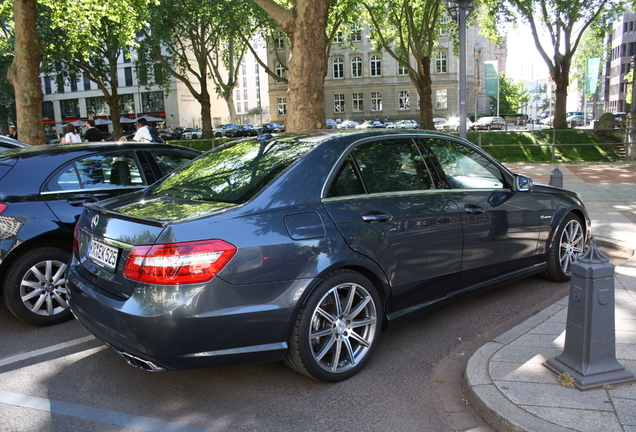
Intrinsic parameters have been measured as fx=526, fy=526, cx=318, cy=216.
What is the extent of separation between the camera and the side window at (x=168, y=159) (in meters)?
5.77

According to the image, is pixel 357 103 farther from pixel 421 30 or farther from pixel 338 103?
pixel 421 30

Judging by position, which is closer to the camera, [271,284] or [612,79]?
[271,284]

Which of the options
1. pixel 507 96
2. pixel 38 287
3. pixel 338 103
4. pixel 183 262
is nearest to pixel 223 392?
pixel 183 262

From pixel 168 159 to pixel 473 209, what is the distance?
340 cm

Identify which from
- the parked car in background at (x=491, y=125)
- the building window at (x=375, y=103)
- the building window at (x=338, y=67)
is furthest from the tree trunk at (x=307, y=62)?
the building window at (x=338, y=67)

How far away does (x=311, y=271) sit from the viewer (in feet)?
10.7

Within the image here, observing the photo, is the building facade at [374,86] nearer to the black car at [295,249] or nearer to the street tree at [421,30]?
the street tree at [421,30]

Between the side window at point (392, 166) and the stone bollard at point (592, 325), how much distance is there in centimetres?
135

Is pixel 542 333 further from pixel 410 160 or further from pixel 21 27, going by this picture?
pixel 21 27

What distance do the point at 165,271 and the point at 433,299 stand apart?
217 centimetres

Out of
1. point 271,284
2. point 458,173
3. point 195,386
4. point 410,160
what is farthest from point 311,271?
point 458,173

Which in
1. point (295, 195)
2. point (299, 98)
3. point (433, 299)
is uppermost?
point (299, 98)

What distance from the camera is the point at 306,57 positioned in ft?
31.5

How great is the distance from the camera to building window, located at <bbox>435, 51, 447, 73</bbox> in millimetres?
61812
